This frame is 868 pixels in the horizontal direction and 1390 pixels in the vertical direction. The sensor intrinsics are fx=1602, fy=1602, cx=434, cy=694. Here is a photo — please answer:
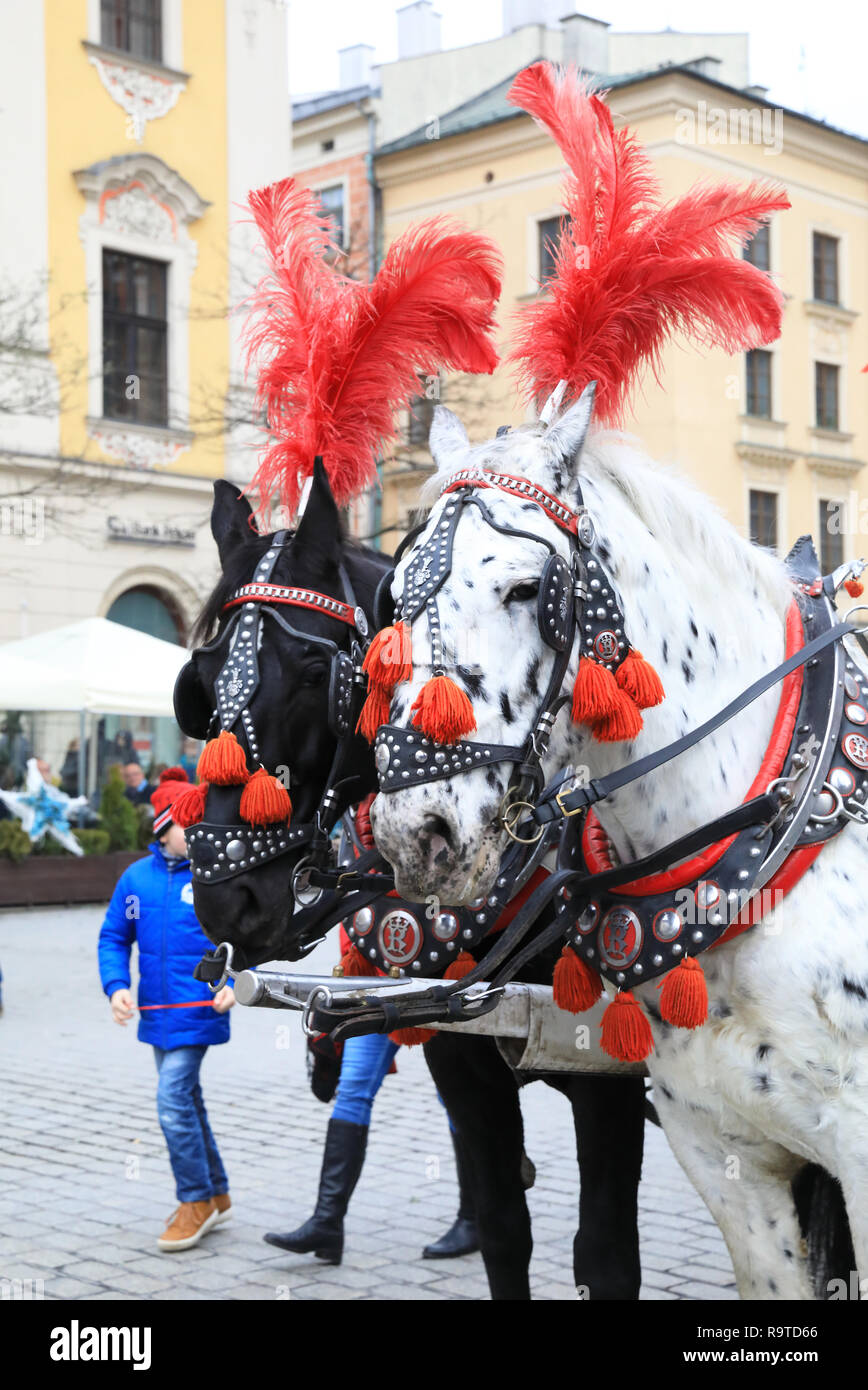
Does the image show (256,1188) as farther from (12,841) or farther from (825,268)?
(825,268)

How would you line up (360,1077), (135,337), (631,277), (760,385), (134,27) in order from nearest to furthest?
(631,277)
(360,1077)
(134,27)
(135,337)
(760,385)

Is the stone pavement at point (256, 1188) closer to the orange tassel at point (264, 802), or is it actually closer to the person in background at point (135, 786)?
the orange tassel at point (264, 802)

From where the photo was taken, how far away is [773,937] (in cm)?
245

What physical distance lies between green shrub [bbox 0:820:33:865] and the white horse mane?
12.4 meters

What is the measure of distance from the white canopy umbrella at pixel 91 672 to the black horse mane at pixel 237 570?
30.6ft

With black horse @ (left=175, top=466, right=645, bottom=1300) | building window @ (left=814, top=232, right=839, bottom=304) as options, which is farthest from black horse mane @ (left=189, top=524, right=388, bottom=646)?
→ building window @ (left=814, top=232, right=839, bottom=304)

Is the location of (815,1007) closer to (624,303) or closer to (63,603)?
(624,303)

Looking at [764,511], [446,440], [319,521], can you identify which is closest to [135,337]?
[764,511]

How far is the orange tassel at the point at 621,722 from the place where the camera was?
237 centimetres

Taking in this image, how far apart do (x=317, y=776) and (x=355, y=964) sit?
45 cm

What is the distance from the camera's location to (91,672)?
13.3m

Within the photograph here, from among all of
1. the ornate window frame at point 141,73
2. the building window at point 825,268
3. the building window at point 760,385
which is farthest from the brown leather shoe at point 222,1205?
the building window at point 825,268
